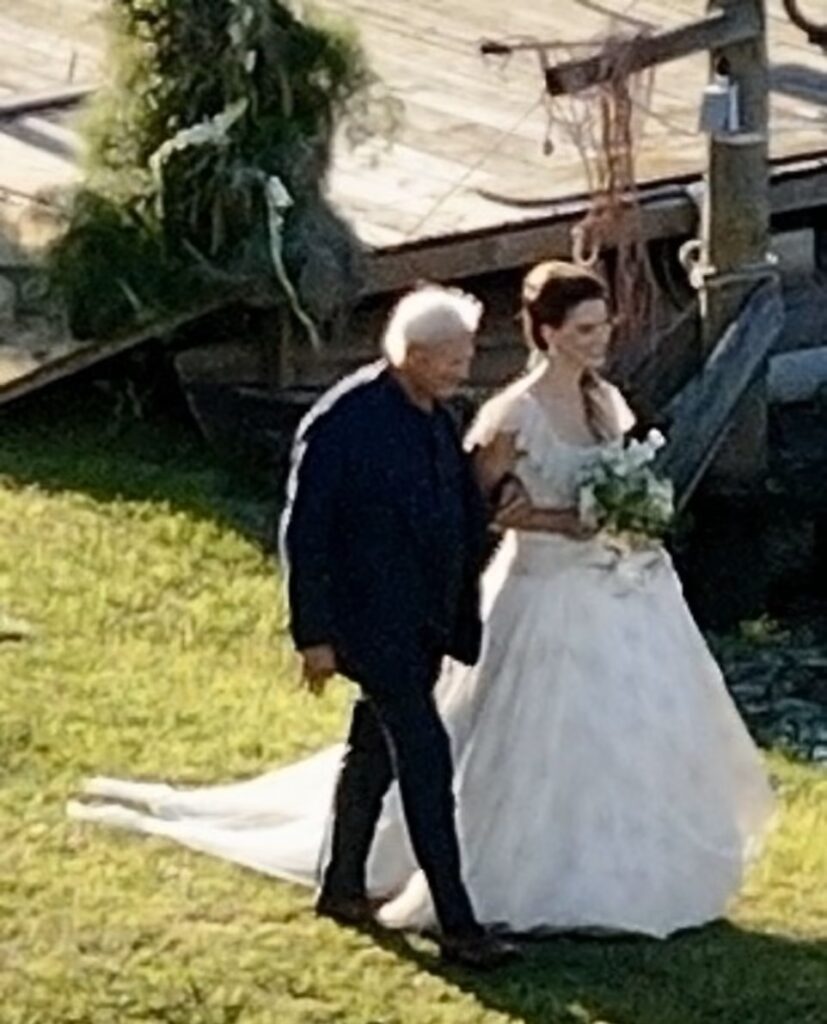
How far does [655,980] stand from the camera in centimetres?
938

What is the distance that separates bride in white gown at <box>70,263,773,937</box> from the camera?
Answer: 9.68 meters

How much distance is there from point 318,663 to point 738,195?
19.1 ft

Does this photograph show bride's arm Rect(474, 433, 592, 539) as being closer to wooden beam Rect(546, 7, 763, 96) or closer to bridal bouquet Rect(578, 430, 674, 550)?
bridal bouquet Rect(578, 430, 674, 550)

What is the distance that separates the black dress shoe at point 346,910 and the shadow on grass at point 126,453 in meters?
3.81

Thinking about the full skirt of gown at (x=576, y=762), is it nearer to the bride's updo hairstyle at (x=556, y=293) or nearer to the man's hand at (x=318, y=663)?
the bride's updo hairstyle at (x=556, y=293)

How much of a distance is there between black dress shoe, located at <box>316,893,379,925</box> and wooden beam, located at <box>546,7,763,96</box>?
460cm

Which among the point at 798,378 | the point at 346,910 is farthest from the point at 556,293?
the point at 798,378

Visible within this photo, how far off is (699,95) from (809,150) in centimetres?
103

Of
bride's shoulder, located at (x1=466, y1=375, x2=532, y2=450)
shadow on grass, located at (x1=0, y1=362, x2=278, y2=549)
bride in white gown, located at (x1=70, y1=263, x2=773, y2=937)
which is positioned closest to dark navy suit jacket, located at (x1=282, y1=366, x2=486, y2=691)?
bride's shoulder, located at (x1=466, y1=375, x2=532, y2=450)

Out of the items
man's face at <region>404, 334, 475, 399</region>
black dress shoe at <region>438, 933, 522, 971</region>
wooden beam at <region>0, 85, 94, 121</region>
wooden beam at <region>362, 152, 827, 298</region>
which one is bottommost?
black dress shoe at <region>438, 933, 522, 971</region>

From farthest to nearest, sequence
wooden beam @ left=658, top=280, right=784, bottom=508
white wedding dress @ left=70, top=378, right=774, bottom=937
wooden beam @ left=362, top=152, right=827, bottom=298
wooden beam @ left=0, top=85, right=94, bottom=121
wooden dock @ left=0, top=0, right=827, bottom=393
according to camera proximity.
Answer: wooden beam @ left=0, top=85, right=94, bottom=121, wooden dock @ left=0, top=0, right=827, bottom=393, wooden beam @ left=362, top=152, right=827, bottom=298, wooden beam @ left=658, top=280, right=784, bottom=508, white wedding dress @ left=70, top=378, right=774, bottom=937

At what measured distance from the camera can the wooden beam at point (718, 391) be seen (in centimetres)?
1433

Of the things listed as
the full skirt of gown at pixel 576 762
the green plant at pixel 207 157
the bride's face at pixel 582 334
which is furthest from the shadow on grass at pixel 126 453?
the bride's face at pixel 582 334

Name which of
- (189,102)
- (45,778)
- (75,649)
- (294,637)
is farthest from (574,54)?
(294,637)
